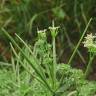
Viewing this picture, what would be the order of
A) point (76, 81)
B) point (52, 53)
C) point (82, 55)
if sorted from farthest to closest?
1. point (82, 55)
2. point (52, 53)
3. point (76, 81)

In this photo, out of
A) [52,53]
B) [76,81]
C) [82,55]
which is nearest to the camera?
[76,81]

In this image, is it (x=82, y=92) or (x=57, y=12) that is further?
(x=57, y=12)

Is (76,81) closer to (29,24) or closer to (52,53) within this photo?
(52,53)

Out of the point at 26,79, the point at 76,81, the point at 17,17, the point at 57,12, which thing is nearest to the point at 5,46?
the point at 17,17

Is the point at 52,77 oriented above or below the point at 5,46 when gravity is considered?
A: above

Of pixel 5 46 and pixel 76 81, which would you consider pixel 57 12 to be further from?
pixel 76 81

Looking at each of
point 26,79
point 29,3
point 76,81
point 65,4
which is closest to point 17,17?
point 29,3
